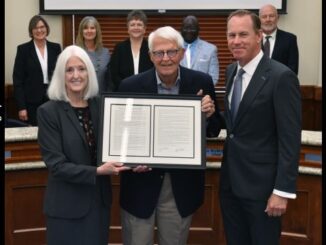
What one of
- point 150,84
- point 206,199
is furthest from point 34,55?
point 150,84

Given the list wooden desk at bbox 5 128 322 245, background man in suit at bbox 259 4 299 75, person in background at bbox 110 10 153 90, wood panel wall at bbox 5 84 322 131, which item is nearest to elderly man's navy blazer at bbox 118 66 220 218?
wooden desk at bbox 5 128 322 245

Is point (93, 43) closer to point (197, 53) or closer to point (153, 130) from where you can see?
point (197, 53)

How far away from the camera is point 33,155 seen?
126 inches

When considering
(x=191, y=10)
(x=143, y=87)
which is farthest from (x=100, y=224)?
(x=191, y=10)

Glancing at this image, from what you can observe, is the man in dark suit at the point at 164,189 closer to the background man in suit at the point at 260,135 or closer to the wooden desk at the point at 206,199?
the background man in suit at the point at 260,135

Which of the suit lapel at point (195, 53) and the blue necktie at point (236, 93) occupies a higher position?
the suit lapel at point (195, 53)

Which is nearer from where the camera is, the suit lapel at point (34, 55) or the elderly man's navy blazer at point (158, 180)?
the elderly man's navy blazer at point (158, 180)

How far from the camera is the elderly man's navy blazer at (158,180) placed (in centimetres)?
253

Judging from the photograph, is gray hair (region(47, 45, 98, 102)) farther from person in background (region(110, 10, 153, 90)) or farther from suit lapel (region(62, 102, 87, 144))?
person in background (region(110, 10, 153, 90))

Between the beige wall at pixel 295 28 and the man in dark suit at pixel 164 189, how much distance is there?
3.58 m

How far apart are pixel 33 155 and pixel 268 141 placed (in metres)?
1.47

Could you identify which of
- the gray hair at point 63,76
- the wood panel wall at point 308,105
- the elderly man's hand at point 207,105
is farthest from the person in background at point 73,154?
the wood panel wall at point 308,105

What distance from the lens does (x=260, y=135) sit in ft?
7.66

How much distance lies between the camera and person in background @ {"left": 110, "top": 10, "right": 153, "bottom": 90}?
4.36 meters
